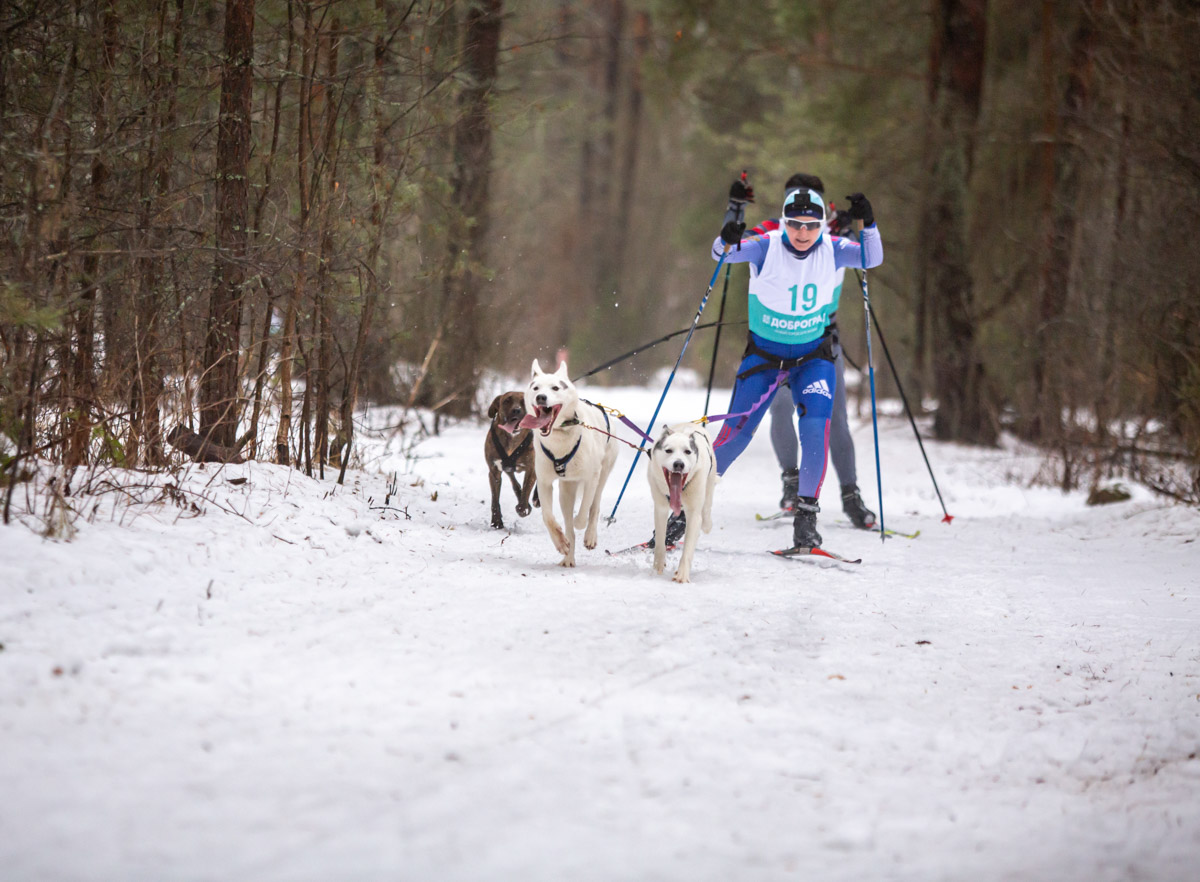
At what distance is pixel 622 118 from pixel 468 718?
3044 centimetres

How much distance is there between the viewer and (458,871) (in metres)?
2.31

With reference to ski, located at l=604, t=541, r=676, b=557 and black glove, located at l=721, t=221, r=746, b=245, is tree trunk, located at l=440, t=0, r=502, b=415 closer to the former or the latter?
black glove, located at l=721, t=221, r=746, b=245

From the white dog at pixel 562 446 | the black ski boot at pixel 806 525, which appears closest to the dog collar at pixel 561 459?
the white dog at pixel 562 446

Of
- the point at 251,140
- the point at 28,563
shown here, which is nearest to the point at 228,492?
the point at 28,563

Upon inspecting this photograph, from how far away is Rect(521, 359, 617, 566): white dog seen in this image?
5582 millimetres

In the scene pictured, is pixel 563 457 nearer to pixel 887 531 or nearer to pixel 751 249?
pixel 751 249

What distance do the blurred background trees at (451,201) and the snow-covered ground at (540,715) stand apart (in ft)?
3.29

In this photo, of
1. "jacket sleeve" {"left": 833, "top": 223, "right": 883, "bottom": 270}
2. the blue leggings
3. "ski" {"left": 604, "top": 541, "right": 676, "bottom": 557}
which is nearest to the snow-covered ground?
"ski" {"left": 604, "top": 541, "right": 676, "bottom": 557}

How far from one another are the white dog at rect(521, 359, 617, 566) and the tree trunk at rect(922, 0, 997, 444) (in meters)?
10.4

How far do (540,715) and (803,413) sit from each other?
3.90 m

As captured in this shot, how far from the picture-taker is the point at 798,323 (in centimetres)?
671

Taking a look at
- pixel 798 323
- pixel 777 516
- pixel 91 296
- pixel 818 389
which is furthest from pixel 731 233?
pixel 91 296

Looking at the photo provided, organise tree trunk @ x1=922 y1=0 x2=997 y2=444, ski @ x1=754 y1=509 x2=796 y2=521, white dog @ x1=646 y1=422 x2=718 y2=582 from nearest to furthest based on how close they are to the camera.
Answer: white dog @ x1=646 y1=422 x2=718 y2=582
ski @ x1=754 y1=509 x2=796 y2=521
tree trunk @ x1=922 y1=0 x2=997 y2=444

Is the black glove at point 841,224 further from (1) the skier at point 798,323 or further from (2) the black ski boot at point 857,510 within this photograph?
(2) the black ski boot at point 857,510
